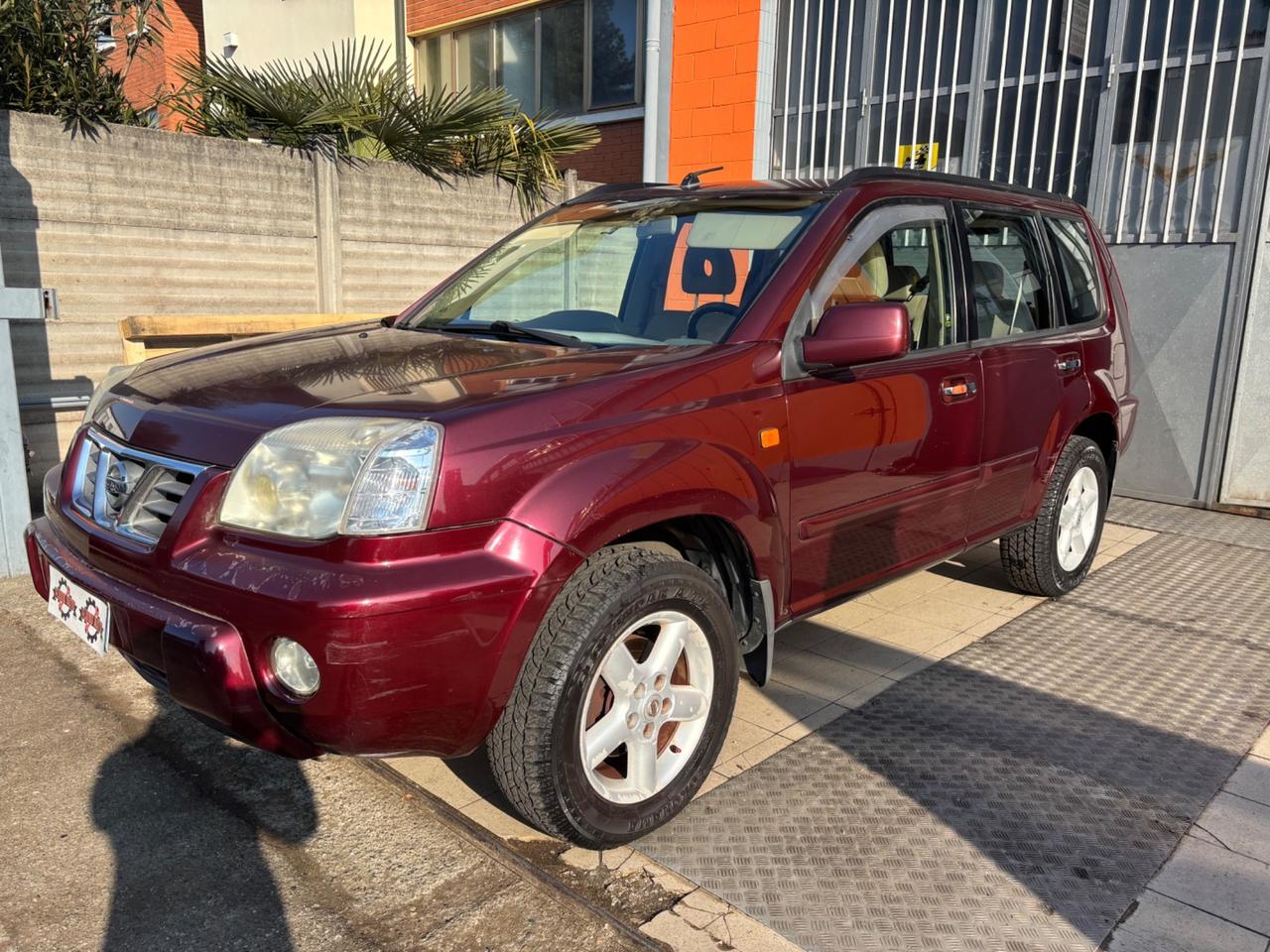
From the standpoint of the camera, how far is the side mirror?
3.00m

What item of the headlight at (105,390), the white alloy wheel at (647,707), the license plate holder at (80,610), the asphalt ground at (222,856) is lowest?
the asphalt ground at (222,856)

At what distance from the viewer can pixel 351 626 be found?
215cm

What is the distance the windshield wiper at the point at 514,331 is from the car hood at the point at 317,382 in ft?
0.26

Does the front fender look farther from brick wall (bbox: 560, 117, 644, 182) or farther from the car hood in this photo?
brick wall (bbox: 560, 117, 644, 182)

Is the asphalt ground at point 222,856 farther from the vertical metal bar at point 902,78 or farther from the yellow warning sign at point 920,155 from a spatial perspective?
the vertical metal bar at point 902,78

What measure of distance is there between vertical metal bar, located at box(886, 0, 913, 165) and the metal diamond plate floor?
5.08m

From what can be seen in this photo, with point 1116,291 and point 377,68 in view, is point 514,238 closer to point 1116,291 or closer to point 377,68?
point 1116,291

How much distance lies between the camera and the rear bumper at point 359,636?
85.7 inches

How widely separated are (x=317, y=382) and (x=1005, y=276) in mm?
2895

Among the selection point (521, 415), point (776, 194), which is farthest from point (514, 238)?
point (521, 415)

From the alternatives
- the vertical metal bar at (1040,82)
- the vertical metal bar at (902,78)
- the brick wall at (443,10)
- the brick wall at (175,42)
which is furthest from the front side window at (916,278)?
the brick wall at (175,42)

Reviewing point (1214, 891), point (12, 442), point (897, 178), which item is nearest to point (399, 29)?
point (12, 442)

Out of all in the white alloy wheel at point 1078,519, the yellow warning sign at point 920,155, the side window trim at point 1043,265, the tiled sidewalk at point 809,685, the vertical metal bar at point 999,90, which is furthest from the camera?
the yellow warning sign at point 920,155

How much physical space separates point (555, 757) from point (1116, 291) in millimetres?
3986
